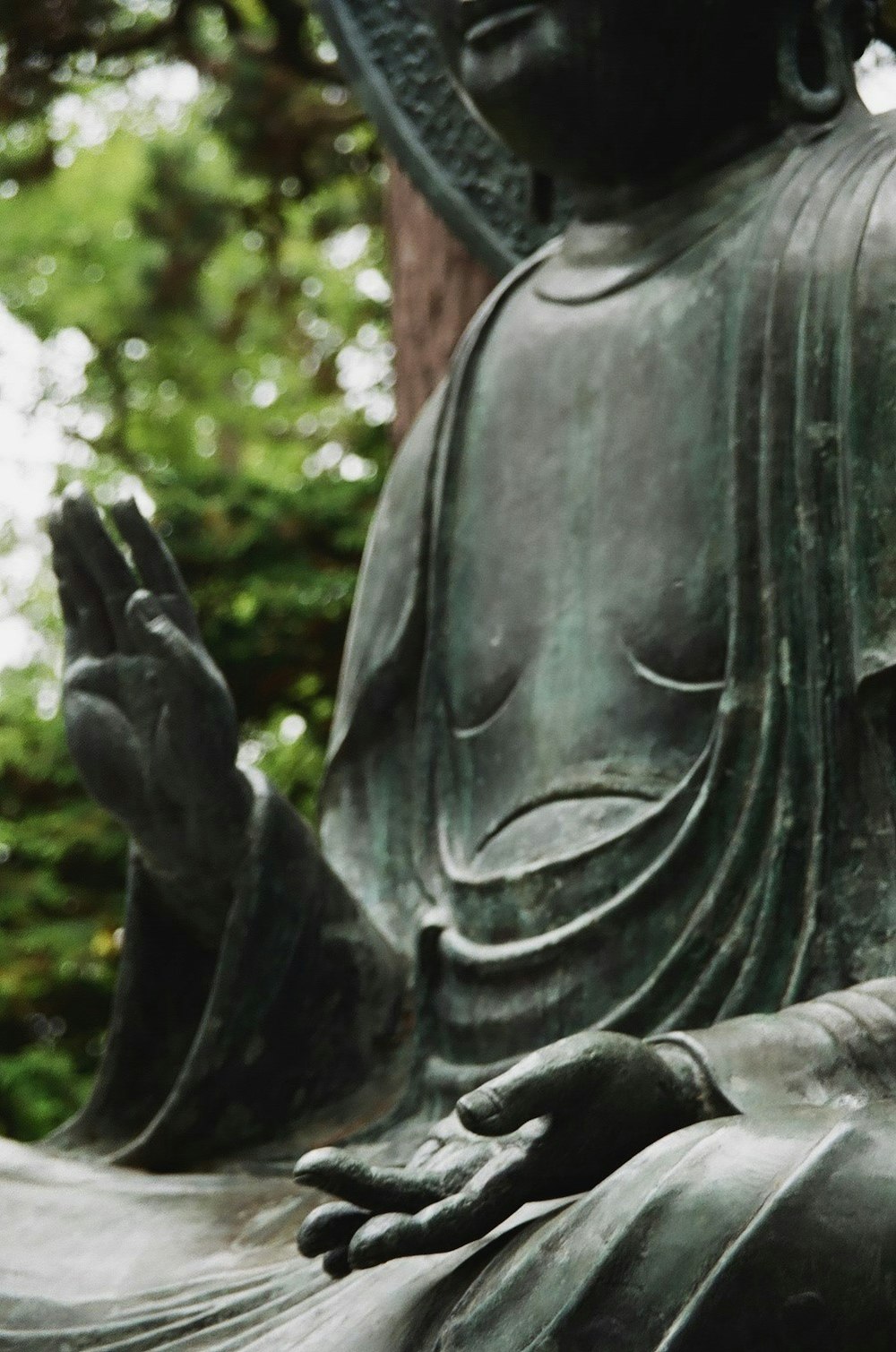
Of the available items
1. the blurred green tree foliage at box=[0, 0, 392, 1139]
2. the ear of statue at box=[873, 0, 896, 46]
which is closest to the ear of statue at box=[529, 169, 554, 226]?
the ear of statue at box=[873, 0, 896, 46]

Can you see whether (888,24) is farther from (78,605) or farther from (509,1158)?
(509,1158)

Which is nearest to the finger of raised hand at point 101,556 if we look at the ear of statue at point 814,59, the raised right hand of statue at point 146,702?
the raised right hand of statue at point 146,702

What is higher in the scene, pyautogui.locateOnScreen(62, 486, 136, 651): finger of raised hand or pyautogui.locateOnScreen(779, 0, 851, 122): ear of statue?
pyautogui.locateOnScreen(779, 0, 851, 122): ear of statue

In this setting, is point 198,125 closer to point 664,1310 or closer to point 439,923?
point 439,923

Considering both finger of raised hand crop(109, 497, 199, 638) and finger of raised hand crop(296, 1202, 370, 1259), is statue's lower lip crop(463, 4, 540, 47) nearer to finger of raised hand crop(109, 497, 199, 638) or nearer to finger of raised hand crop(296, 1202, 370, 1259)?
finger of raised hand crop(109, 497, 199, 638)

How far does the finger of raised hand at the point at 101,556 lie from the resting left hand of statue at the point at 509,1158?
3.90ft

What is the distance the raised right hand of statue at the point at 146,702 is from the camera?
385 cm

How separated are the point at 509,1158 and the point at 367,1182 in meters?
0.16

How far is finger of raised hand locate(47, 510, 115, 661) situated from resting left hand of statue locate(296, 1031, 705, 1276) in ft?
3.95

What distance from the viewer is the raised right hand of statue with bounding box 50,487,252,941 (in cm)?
385

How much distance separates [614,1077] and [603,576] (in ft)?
4.11

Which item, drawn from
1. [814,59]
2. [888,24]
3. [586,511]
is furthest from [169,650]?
[888,24]

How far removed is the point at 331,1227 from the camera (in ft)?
9.73

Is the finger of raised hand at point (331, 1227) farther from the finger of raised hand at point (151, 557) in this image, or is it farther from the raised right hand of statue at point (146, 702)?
the finger of raised hand at point (151, 557)
